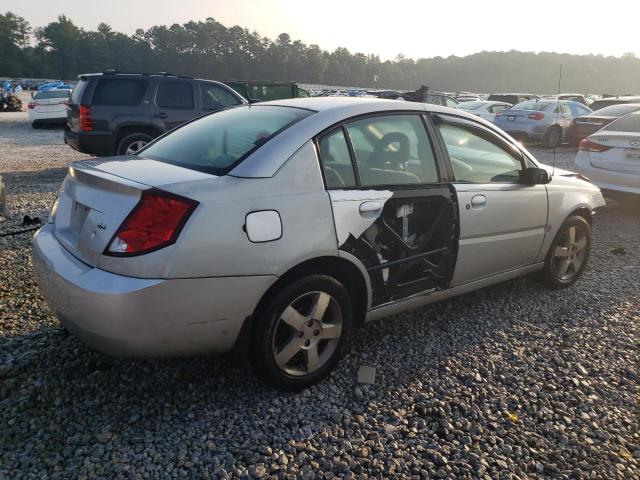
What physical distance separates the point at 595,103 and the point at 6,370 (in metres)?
19.3

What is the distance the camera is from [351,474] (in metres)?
2.23

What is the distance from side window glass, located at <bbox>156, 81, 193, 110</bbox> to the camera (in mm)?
9406

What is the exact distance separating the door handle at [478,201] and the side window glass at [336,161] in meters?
1.00

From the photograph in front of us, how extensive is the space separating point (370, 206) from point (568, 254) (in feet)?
8.28

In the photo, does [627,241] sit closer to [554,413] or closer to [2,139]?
[554,413]

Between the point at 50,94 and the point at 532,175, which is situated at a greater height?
→ the point at 50,94

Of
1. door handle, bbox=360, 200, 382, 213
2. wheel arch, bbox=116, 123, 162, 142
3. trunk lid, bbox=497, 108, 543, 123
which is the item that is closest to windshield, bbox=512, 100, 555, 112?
trunk lid, bbox=497, 108, 543, 123

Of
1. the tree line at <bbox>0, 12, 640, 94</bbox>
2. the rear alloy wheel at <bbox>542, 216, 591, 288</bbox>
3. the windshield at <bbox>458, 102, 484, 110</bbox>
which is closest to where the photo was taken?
the rear alloy wheel at <bbox>542, 216, 591, 288</bbox>

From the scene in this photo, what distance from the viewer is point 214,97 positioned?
1007cm

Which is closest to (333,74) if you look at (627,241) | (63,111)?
(63,111)

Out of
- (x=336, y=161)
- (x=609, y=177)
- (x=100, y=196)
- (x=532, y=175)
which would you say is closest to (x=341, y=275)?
(x=336, y=161)

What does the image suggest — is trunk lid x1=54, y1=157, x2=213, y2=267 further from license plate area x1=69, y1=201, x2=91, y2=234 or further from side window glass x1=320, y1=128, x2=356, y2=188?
side window glass x1=320, y1=128, x2=356, y2=188

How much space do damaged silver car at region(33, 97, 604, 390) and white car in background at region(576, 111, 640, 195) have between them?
3935 mm

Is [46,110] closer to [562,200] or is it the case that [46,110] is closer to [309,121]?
[309,121]
